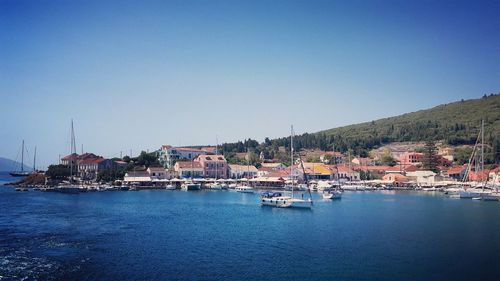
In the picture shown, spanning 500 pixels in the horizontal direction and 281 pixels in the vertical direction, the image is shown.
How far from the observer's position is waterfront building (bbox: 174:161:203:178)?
97438 millimetres

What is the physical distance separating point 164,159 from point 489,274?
9891 cm

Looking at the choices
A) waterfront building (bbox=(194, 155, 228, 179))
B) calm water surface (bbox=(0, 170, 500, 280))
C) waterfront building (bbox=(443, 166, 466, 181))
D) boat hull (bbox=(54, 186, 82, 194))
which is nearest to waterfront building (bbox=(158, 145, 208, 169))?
waterfront building (bbox=(194, 155, 228, 179))

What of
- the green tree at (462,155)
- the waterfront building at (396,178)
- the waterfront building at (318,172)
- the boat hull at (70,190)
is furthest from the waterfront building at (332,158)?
the boat hull at (70,190)

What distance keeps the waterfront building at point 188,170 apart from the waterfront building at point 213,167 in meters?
1.24

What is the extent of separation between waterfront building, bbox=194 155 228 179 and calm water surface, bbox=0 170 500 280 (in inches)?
2034

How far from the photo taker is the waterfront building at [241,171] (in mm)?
103625

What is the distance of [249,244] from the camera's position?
29.3m

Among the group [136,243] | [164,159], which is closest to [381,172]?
[164,159]

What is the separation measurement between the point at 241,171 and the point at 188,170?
13.8 meters

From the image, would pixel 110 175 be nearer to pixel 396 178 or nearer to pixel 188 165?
pixel 188 165

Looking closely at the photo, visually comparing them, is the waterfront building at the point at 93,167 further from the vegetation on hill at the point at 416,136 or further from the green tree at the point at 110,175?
the vegetation on hill at the point at 416,136

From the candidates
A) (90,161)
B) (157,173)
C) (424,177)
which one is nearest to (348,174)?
(424,177)

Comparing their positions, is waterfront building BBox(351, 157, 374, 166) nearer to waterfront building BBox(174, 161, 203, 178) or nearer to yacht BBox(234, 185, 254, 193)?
waterfront building BBox(174, 161, 203, 178)

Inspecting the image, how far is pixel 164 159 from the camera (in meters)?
115
